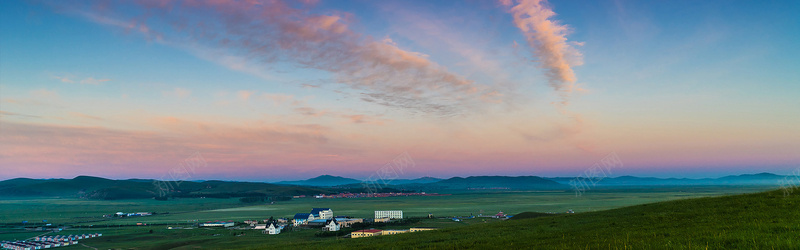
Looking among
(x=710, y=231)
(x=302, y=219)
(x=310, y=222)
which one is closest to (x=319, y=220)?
(x=310, y=222)

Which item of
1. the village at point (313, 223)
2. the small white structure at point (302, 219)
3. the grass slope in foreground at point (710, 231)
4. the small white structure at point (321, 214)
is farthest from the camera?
the small white structure at point (321, 214)

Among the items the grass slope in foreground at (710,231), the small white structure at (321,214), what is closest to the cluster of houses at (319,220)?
the small white structure at (321,214)

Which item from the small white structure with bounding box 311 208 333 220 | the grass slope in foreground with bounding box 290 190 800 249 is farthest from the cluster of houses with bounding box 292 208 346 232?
the grass slope in foreground with bounding box 290 190 800 249

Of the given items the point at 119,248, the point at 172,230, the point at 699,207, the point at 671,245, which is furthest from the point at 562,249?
the point at 172,230

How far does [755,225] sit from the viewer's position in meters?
13.1

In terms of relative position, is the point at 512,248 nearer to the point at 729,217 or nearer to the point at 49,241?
the point at 729,217

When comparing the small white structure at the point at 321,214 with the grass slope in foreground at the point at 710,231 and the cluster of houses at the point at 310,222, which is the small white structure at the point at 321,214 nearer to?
the cluster of houses at the point at 310,222

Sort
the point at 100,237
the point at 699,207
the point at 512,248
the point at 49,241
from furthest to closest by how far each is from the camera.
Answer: the point at 100,237 → the point at 49,241 → the point at 699,207 → the point at 512,248

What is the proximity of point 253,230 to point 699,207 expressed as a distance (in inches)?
3123

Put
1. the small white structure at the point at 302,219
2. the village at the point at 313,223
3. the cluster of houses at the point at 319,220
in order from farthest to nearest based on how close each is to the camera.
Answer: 1. the small white structure at the point at 302,219
2. the cluster of houses at the point at 319,220
3. the village at the point at 313,223

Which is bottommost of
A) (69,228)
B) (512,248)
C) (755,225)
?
(69,228)

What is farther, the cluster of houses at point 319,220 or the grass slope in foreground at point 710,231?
the cluster of houses at point 319,220

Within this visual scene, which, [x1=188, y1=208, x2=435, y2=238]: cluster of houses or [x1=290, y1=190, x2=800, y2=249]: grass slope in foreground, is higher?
[x1=290, y1=190, x2=800, y2=249]: grass slope in foreground

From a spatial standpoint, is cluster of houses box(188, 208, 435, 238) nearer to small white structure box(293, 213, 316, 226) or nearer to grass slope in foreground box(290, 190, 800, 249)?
small white structure box(293, 213, 316, 226)
